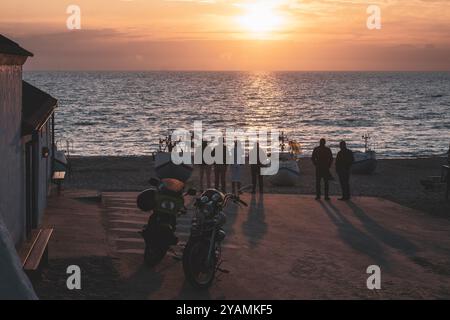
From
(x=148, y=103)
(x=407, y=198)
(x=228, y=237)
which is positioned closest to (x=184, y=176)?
(x=407, y=198)

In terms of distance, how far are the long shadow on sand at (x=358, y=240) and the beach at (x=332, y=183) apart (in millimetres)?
3238

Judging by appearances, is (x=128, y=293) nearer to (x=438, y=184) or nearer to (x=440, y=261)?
(x=440, y=261)

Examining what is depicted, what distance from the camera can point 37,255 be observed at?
33.4 ft

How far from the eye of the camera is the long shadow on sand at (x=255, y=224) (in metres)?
13.9

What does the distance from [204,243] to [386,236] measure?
574 centimetres

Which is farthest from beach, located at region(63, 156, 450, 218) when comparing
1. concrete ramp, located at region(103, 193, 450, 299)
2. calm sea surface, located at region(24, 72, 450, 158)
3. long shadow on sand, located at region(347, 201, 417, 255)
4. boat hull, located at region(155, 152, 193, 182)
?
calm sea surface, located at region(24, 72, 450, 158)

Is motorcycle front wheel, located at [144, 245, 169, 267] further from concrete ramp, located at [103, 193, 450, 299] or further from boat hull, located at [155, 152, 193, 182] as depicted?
boat hull, located at [155, 152, 193, 182]

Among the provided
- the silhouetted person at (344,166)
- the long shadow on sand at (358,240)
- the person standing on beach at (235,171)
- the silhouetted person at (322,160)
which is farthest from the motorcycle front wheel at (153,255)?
the silhouetted person at (344,166)

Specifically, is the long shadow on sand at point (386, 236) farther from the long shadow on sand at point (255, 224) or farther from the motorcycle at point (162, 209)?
the motorcycle at point (162, 209)

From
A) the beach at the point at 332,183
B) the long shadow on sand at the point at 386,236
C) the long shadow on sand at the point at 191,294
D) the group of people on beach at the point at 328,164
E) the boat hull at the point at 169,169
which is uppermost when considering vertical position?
the group of people on beach at the point at 328,164

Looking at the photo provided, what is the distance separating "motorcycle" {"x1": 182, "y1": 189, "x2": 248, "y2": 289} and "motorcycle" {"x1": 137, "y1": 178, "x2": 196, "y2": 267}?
1.72ft

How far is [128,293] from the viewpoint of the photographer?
31.9 feet
